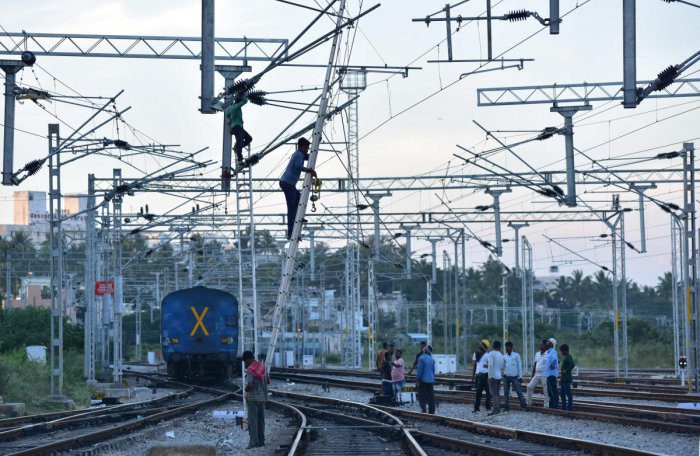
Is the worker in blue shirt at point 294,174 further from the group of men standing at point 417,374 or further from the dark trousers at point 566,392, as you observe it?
the dark trousers at point 566,392

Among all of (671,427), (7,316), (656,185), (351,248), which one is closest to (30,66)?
(671,427)

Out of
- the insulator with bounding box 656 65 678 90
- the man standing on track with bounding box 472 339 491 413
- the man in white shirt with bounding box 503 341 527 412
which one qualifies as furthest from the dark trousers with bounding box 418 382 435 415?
the insulator with bounding box 656 65 678 90

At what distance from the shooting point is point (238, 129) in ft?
62.4

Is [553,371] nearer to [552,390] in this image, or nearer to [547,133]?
[552,390]

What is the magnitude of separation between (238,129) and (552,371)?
11561 millimetres

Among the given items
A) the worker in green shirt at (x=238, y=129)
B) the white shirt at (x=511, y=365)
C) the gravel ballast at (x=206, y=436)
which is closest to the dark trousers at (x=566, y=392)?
the white shirt at (x=511, y=365)

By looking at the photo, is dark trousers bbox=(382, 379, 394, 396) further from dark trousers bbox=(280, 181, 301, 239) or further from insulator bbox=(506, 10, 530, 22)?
dark trousers bbox=(280, 181, 301, 239)

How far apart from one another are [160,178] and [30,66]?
9058 millimetres

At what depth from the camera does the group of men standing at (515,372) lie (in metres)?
26.7

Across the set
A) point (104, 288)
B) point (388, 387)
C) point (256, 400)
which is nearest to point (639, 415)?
point (388, 387)

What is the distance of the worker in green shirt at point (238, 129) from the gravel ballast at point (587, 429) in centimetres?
790

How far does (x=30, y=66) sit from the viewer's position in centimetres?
2775

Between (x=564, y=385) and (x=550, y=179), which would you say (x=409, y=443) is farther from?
(x=550, y=179)

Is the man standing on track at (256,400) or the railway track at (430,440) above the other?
the man standing on track at (256,400)
